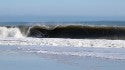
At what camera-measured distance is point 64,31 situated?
28734 mm

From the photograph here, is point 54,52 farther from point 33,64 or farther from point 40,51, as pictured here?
point 33,64

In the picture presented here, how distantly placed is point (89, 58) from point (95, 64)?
4.56ft

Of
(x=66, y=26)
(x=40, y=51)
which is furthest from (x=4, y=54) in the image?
(x=66, y=26)

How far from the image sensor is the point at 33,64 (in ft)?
38.9

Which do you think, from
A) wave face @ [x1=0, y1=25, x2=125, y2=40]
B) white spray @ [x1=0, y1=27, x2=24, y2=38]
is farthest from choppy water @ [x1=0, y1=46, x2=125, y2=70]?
white spray @ [x1=0, y1=27, x2=24, y2=38]

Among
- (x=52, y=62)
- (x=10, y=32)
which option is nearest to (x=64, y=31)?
(x=10, y=32)

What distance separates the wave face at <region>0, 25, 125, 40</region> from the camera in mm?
26984

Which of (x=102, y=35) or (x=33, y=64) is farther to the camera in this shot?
(x=102, y=35)

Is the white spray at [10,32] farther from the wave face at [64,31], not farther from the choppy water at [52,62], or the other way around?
the choppy water at [52,62]

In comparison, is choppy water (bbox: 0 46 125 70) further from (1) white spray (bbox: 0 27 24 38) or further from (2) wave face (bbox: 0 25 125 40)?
(1) white spray (bbox: 0 27 24 38)

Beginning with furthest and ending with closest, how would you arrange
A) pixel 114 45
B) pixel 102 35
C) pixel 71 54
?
1. pixel 102 35
2. pixel 114 45
3. pixel 71 54

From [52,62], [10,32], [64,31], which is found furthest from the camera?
[64,31]

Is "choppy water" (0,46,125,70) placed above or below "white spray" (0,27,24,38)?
above

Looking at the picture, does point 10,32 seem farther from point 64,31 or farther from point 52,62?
point 52,62
